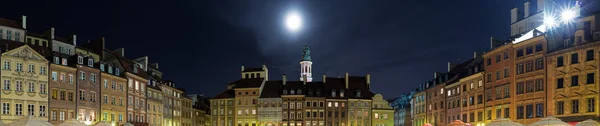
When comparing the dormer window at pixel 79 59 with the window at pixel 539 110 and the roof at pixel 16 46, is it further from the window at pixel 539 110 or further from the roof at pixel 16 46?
the window at pixel 539 110

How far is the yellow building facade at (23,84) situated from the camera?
5309 cm

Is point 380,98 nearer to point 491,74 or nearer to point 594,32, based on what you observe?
point 491,74

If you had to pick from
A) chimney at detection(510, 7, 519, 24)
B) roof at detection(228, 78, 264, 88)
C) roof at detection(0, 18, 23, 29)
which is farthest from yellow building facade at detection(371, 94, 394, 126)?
roof at detection(0, 18, 23, 29)

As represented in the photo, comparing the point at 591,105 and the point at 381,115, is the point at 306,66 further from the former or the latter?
the point at 591,105

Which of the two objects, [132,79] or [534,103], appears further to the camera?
[132,79]

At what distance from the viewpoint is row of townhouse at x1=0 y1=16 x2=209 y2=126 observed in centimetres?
5416

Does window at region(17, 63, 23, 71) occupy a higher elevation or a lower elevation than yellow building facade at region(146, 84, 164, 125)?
higher

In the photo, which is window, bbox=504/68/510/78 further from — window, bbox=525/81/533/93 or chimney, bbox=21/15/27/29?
chimney, bbox=21/15/27/29

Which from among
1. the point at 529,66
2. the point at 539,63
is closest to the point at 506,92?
the point at 529,66

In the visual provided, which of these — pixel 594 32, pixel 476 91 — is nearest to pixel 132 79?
pixel 476 91

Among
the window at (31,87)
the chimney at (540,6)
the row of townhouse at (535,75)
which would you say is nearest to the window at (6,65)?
the window at (31,87)

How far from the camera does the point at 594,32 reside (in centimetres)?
4675

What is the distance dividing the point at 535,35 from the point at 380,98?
45793mm

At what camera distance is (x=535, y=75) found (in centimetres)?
5294
